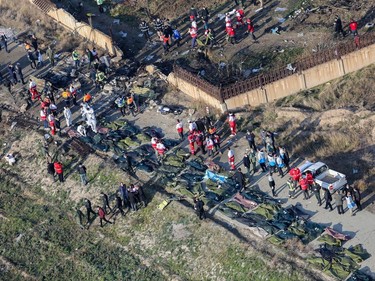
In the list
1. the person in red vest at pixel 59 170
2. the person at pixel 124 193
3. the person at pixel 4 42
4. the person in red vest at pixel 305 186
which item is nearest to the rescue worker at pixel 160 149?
the person at pixel 124 193

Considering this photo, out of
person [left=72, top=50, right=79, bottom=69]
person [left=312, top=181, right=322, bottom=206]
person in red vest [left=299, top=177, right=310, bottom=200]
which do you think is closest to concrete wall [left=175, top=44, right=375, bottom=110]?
person [left=72, top=50, right=79, bottom=69]

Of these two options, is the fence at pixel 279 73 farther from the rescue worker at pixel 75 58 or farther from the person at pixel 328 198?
the person at pixel 328 198

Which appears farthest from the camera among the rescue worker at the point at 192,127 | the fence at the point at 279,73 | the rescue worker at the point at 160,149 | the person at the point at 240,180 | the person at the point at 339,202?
the fence at the point at 279,73

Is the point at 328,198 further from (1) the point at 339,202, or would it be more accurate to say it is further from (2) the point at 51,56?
(2) the point at 51,56

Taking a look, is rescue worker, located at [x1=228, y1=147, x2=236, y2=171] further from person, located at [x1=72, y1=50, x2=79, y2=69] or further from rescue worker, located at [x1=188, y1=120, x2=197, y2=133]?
Result: person, located at [x1=72, y1=50, x2=79, y2=69]

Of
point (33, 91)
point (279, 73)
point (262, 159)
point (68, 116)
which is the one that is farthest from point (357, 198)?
point (33, 91)

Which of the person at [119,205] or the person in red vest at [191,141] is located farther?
the person in red vest at [191,141]

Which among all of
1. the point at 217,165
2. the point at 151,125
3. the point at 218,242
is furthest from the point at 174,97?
the point at 218,242

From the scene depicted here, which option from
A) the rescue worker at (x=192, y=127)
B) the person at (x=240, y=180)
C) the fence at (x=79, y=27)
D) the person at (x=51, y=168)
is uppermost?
the fence at (x=79, y=27)
